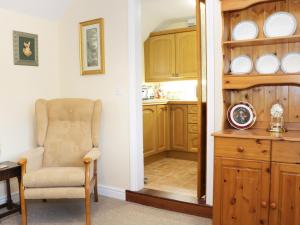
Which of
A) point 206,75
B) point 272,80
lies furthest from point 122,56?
point 272,80

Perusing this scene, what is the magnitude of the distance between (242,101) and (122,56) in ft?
4.43

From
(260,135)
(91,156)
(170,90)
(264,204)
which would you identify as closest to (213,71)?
(260,135)

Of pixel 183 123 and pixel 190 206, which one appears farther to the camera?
pixel 183 123

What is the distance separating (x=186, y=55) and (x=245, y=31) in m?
2.36

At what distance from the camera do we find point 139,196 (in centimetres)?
303

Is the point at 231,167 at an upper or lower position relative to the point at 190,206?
upper

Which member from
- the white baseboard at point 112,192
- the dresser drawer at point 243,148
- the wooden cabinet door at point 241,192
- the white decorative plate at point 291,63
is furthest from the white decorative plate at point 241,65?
the white baseboard at point 112,192

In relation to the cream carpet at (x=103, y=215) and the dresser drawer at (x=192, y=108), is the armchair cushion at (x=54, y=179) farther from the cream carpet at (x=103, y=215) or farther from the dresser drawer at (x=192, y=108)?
the dresser drawer at (x=192, y=108)

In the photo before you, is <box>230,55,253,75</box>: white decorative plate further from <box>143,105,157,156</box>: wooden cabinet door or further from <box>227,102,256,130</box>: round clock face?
<box>143,105,157,156</box>: wooden cabinet door

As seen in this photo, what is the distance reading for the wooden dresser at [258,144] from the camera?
1.94 metres

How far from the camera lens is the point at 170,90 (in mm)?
5195

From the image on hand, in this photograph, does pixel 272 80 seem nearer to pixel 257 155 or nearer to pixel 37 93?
pixel 257 155

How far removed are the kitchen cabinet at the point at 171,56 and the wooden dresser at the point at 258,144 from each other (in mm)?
2207

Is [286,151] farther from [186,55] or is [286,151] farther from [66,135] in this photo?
[186,55]
